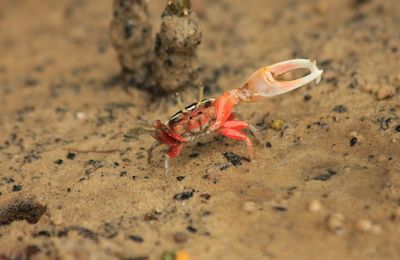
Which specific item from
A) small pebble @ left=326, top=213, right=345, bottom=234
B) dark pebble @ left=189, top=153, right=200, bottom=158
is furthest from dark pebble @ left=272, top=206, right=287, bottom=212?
dark pebble @ left=189, top=153, right=200, bottom=158

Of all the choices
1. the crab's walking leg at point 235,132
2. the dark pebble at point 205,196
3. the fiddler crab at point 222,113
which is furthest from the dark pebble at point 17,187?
the crab's walking leg at point 235,132

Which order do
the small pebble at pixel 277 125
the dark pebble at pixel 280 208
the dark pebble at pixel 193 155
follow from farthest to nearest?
the small pebble at pixel 277 125 < the dark pebble at pixel 193 155 < the dark pebble at pixel 280 208

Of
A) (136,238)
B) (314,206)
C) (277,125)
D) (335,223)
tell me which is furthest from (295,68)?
(136,238)

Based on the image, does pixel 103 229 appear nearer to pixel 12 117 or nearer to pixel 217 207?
pixel 217 207

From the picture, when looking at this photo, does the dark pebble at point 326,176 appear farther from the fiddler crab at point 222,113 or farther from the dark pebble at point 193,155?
the dark pebble at point 193,155

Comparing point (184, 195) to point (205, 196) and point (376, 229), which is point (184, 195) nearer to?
point (205, 196)

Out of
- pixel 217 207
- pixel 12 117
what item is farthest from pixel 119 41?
pixel 217 207

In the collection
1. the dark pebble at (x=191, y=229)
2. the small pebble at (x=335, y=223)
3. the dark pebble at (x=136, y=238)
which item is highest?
the small pebble at (x=335, y=223)
